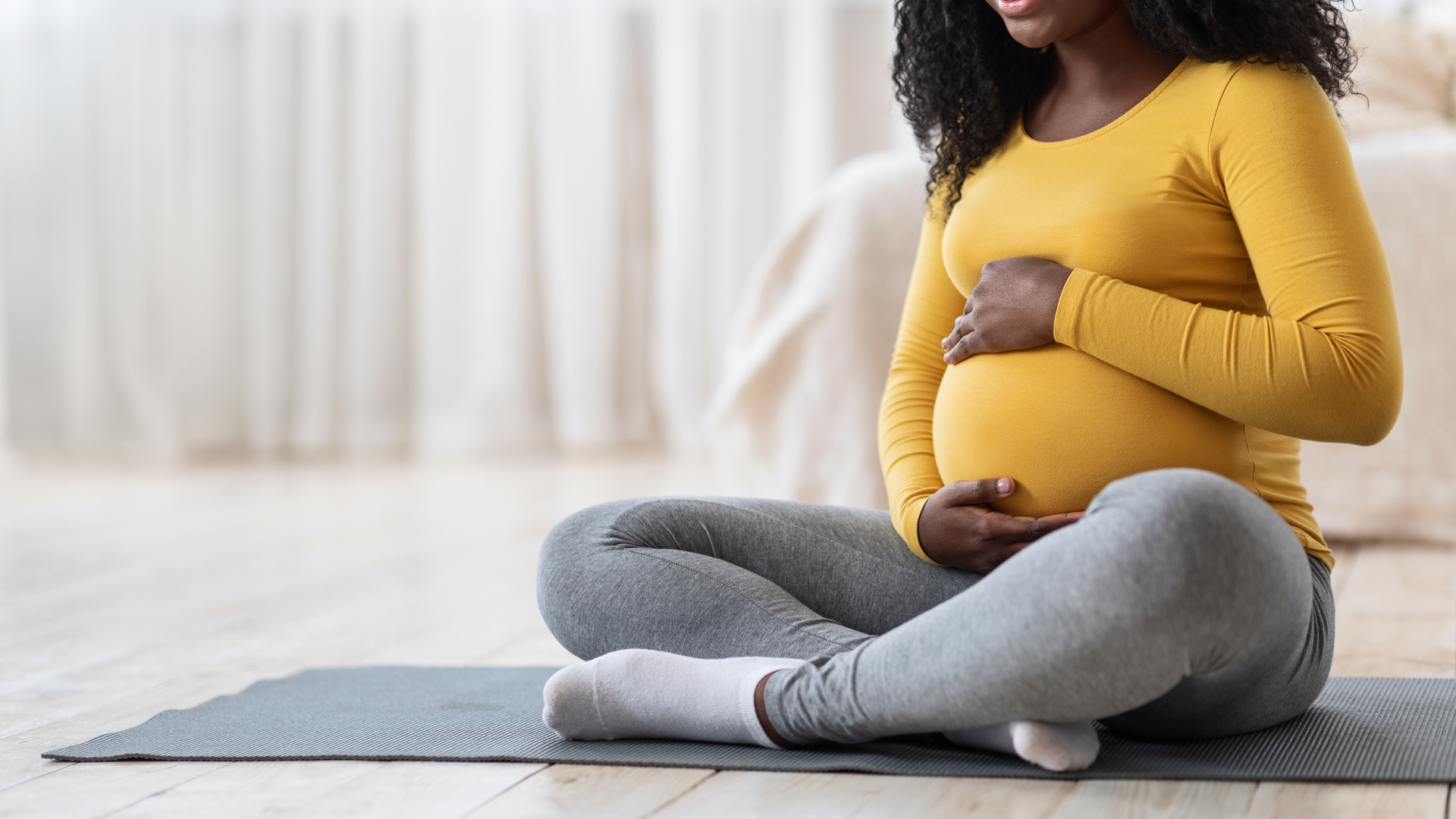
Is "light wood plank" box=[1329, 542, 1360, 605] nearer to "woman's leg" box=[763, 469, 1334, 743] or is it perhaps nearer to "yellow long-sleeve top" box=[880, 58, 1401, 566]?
"yellow long-sleeve top" box=[880, 58, 1401, 566]

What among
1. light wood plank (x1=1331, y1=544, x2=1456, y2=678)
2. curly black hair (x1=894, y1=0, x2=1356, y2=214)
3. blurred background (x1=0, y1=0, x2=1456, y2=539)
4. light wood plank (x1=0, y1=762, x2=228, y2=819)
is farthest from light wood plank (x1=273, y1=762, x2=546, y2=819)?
blurred background (x1=0, y1=0, x2=1456, y2=539)

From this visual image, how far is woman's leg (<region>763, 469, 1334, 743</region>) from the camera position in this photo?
2.57ft

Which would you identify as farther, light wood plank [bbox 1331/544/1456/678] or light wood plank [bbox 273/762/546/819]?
light wood plank [bbox 1331/544/1456/678]

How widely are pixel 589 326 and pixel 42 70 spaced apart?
5.36 feet

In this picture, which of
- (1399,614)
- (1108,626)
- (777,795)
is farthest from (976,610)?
(1399,614)

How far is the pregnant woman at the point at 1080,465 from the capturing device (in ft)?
2.67

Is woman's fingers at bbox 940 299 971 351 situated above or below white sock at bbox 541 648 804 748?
above

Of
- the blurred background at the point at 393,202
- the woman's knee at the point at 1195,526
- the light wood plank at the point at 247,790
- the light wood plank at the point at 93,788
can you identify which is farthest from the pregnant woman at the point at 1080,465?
the blurred background at the point at 393,202

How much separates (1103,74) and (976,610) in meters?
0.47

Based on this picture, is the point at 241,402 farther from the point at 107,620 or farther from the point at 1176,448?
the point at 1176,448

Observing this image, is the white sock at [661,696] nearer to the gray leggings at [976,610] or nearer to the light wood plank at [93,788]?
the gray leggings at [976,610]

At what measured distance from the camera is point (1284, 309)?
0.92 meters

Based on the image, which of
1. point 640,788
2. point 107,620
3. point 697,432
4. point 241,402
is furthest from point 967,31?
point 241,402

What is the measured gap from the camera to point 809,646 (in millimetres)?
982
